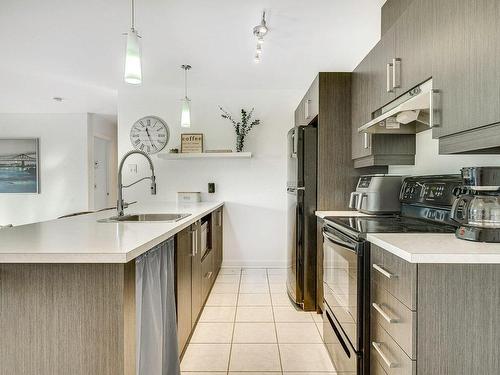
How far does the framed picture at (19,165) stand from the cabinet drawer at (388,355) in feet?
19.0

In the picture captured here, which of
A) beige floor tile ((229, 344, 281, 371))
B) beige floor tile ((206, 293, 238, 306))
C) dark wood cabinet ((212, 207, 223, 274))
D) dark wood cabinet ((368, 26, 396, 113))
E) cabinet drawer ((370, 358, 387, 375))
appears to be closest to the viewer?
cabinet drawer ((370, 358, 387, 375))

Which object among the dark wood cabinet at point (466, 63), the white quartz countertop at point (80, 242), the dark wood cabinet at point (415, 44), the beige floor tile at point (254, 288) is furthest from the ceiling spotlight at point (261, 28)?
the beige floor tile at point (254, 288)

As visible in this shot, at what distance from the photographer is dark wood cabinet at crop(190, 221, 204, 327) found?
2400 mm

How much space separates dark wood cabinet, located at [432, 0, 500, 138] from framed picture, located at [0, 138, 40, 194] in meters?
5.99

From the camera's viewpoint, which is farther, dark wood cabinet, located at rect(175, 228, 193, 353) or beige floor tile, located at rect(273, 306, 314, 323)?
beige floor tile, located at rect(273, 306, 314, 323)

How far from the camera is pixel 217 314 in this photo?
9.52 ft

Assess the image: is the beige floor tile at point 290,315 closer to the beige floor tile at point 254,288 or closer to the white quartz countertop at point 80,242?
the beige floor tile at point 254,288

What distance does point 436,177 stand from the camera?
1.94m

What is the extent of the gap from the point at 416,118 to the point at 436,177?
36 centimetres

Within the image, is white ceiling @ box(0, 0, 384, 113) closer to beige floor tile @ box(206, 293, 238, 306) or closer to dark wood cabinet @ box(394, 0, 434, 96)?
dark wood cabinet @ box(394, 0, 434, 96)

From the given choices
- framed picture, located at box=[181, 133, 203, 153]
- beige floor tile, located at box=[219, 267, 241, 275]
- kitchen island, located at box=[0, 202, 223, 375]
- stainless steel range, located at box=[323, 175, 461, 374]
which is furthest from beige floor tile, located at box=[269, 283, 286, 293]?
kitchen island, located at box=[0, 202, 223, 375]

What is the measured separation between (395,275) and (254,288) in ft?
8.35

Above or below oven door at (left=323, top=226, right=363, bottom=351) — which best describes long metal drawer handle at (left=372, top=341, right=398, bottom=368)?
below

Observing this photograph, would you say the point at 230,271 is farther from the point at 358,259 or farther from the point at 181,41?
the point at 358,259
